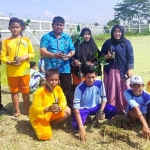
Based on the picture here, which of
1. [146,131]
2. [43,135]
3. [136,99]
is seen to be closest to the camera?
[146,131]

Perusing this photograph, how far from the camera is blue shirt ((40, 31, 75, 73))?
3.87 meters

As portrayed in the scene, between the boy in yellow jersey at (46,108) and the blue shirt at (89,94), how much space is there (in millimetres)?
300

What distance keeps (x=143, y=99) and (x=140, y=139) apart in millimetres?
614

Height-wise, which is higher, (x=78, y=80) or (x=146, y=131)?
(x=78, y=80)

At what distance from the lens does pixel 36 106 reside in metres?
3.36

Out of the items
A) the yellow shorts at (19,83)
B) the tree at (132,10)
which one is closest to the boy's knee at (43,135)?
the yellow shorts at (19,83)

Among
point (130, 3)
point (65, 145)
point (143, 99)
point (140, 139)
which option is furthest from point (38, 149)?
point (130, 3)

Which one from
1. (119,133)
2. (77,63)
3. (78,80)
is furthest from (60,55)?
(119,133)

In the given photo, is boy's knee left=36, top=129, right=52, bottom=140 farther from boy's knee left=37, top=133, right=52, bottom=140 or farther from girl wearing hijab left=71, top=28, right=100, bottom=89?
girl wearing hijab left=71, top=28, right=100, bottom=89

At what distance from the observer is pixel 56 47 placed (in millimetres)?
3893

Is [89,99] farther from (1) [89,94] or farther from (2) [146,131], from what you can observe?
(2) [146,131]

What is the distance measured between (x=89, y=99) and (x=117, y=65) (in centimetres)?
81

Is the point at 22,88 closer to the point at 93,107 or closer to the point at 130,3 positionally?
the point at 93,107

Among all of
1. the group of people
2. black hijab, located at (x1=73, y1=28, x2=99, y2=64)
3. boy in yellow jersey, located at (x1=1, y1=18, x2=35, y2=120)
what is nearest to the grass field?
the group of people
